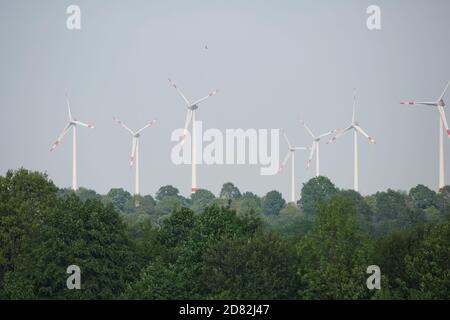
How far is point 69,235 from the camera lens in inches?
4188

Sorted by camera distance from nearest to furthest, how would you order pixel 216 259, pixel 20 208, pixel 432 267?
1. pixel 432 267
2. pixel 216 259
3. pixel 20 208

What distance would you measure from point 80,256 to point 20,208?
15.4 m

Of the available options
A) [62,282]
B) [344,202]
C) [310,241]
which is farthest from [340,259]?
[62,282]

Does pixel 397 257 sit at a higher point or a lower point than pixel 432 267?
higher

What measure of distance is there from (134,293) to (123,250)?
28.0 feet

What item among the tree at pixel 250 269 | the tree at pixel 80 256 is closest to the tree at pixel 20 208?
the tree at pixel 80 256

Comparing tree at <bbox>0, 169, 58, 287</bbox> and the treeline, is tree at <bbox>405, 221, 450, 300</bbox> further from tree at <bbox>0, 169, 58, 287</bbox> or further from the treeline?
tree at <bbox>0, 169, 58, 287</bbox>

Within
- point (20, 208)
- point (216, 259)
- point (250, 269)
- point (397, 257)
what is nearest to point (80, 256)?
point (216, 259)

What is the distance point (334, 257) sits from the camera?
10031 cm

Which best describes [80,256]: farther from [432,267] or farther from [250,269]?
[432,267]

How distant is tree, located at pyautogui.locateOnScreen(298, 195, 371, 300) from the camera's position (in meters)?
96.6

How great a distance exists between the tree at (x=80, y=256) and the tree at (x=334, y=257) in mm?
13628

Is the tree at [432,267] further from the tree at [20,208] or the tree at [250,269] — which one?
the tree at [20,208]
